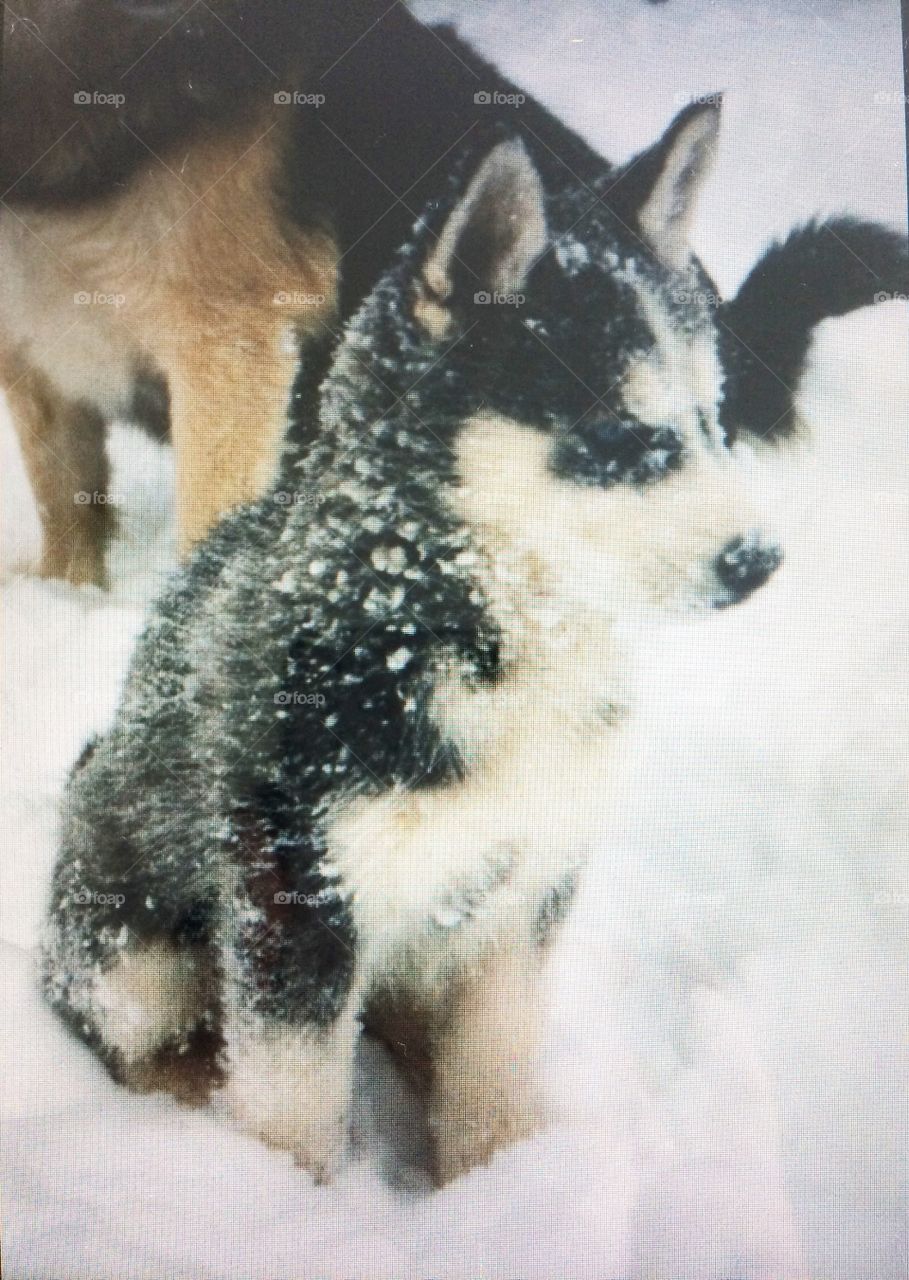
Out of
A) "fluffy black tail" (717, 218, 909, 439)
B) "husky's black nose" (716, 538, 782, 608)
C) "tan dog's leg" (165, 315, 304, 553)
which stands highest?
"fluffy black tail" (717, 218, 909, 439)

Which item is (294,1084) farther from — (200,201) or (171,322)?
(200,201)

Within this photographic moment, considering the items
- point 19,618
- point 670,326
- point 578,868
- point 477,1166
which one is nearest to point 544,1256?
point 477,1166

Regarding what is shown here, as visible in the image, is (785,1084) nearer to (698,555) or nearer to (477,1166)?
(477,1166)

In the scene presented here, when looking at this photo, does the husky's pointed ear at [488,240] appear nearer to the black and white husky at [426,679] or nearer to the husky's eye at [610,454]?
the black and white husky at [426,679]

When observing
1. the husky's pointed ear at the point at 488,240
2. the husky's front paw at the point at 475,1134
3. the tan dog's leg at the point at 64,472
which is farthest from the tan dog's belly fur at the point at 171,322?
the husky's front paw at the point at 475,1134

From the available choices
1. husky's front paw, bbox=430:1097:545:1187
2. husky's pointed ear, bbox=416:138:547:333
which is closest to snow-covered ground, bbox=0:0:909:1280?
husky's front paw, bbox=430:1097:545:1187

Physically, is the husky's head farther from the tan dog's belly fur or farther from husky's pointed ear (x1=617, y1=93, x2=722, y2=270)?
the tan dog's belly fur
